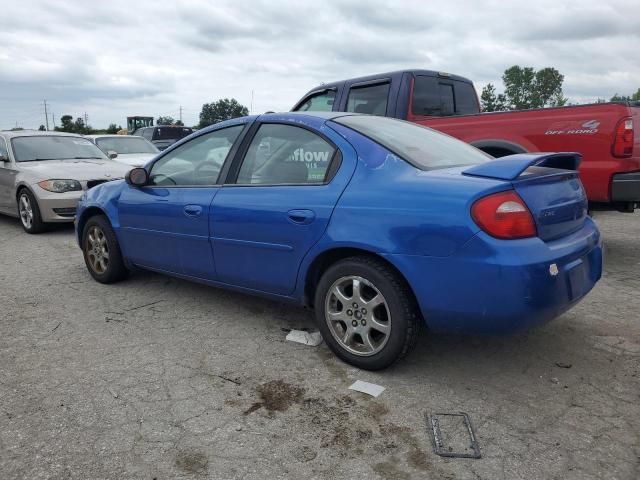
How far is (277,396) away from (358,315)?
2.10 feet

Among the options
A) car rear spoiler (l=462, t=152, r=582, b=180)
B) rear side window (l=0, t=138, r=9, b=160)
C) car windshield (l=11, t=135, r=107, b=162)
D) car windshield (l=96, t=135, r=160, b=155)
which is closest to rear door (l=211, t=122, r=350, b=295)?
car rear spoiler (l=462, t=152, r=582, b=180)

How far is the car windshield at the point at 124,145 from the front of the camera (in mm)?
11852

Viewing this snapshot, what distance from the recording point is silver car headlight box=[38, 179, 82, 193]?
7633 millimetres

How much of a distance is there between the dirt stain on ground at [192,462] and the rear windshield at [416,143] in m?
1.90

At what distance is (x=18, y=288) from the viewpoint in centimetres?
498

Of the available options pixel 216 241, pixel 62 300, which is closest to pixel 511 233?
pixel 216 241

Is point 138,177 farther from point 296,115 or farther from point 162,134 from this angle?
point 162,134

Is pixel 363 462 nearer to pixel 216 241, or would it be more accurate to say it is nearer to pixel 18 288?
pixel 216 241

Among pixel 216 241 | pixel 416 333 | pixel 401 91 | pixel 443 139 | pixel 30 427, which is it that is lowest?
pixel 30 427

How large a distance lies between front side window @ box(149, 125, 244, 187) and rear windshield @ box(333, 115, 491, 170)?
936 mm

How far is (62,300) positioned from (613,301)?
4543 mm

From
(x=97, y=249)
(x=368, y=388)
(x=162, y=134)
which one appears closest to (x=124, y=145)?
(x=162, y=134)

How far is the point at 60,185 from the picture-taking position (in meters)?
7.66

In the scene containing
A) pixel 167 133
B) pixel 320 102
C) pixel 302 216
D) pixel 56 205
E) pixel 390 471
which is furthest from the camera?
pixel 167 133
